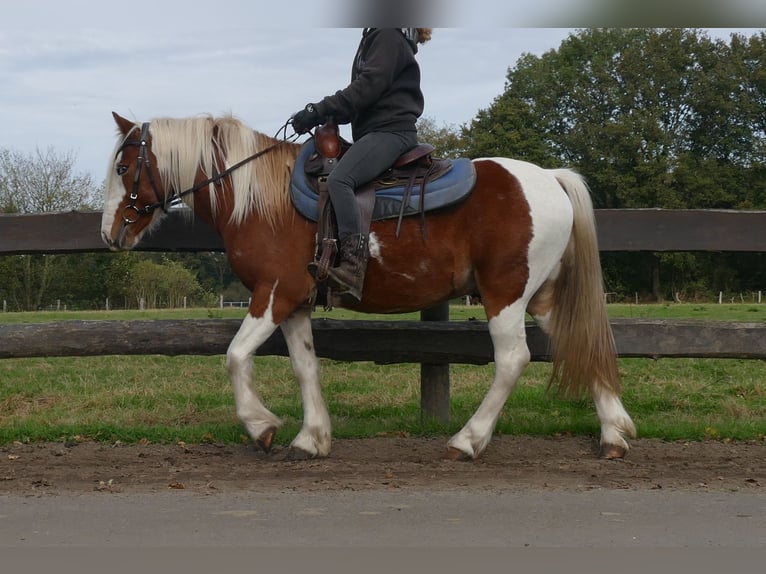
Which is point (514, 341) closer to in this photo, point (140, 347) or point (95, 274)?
point (140, 347)

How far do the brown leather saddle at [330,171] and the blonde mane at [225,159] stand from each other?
24 cm

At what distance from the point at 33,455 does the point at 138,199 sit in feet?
5.90

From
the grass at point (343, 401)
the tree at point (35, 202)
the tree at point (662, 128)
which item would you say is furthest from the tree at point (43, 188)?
the tree at point (662, 128)

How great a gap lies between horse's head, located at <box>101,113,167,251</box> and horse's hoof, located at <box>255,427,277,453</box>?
1.58 m

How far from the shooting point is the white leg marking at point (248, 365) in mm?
5176

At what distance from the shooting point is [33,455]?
5383 mm

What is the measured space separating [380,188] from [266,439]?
5.77 feet

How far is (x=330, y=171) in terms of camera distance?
5.26 m

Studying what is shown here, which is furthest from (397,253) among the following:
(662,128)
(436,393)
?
(662,128)

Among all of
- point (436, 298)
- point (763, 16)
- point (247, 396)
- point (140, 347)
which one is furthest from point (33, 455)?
point (763, 16)

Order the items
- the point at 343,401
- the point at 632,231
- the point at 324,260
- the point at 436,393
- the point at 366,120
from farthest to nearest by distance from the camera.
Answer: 1. the point at 343,401
2. the point at 436,393
3. the point at 632,231
4. the point at 366,120
5. the point at 324,260

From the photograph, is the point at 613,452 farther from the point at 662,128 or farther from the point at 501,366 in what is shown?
the point at 662,128

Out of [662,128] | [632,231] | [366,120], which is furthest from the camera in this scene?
[662,128]


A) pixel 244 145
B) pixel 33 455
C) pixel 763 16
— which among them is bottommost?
pixel 33 455
